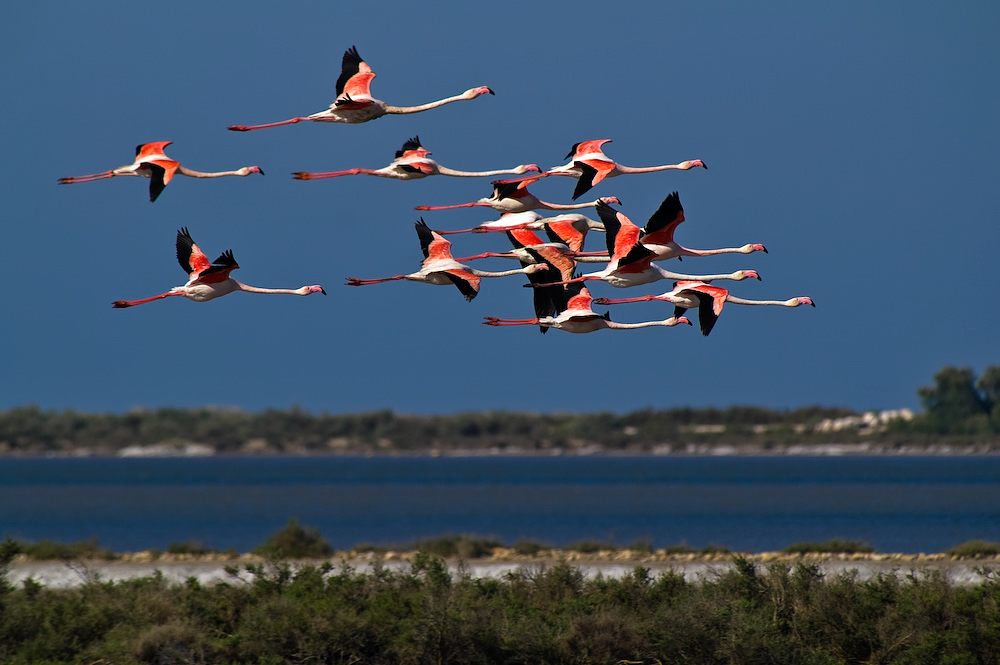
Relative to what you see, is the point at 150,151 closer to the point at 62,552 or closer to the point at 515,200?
the point at 515,200

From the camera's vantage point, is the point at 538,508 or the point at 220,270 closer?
the point at 220,270

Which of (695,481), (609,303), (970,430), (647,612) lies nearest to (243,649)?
(647,612)

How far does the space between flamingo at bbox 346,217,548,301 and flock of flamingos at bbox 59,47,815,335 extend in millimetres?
11

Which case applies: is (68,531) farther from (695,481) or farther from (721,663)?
(695,481)

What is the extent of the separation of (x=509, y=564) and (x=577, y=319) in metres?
20.3

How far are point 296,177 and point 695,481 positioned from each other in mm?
101354

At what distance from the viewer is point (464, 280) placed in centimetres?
1403

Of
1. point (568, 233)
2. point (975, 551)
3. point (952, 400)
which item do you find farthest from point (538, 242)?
point (952, 400)

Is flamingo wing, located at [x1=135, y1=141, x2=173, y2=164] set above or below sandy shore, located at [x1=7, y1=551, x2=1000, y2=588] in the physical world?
above

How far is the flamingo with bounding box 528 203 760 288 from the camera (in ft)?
45.7

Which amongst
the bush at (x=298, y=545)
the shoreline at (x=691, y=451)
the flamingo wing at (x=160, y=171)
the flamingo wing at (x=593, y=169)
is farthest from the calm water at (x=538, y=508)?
the flamingo wing at (x=160, y=171)

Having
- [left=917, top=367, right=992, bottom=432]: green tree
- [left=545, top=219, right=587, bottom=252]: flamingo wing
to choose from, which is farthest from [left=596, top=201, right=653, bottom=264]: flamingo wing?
[left=917, top=367, right=992, bottom=432]: green tree

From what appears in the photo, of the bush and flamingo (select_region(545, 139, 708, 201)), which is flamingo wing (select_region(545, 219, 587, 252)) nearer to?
flamingo (select_region(545, 139, 708, 201))

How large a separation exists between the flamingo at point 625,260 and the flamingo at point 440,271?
121 centimetres
